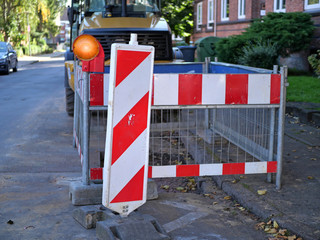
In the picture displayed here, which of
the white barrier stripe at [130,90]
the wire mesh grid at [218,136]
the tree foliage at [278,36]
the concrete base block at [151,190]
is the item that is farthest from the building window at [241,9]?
the white barrier stripe at [130,90]

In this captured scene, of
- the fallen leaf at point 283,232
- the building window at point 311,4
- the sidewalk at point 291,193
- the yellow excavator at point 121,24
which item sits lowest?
the fallen leaf at point 283,232

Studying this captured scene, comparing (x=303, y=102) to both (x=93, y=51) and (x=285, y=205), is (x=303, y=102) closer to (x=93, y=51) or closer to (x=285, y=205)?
(x=285, y=205)

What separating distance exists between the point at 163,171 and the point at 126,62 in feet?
4.67

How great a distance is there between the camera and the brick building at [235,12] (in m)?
18.9

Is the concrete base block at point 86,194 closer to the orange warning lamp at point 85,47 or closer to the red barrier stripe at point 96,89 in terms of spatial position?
the red barrier stripe at point 96,89

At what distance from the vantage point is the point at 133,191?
13.7ft

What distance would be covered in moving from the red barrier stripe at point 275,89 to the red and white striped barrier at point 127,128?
5.37ft

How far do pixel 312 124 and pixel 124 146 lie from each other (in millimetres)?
5917

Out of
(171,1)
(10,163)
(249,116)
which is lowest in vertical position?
(10,163)

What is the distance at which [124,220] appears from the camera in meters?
4.09

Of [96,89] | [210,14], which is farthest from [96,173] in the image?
[210,14]

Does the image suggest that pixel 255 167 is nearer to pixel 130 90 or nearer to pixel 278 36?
Result: pixel 130 90

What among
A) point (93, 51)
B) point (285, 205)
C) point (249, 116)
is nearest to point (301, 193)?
point (285, 205)

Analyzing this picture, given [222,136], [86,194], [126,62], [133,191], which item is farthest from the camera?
[222,136]
